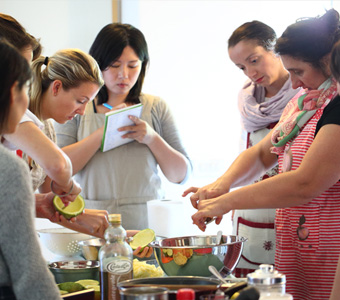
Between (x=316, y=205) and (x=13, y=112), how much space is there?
1018mm

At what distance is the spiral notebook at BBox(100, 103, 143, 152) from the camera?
2232 mm

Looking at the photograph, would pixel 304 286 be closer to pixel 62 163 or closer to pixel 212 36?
pixel 62 163

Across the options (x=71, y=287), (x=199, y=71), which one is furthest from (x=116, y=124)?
(x=199, y=71)

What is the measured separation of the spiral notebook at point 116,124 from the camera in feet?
7.32

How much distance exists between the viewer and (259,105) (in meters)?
2.41

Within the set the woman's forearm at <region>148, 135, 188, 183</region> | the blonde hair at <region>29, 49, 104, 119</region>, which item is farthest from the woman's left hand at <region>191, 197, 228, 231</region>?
the woman's forearm at <region>148, 135, 188, 183</region>

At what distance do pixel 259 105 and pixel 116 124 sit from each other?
0.65 meters

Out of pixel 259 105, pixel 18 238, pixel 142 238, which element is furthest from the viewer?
pixel 259 105

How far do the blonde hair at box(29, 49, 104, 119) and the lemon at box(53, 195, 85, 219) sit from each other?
419 mm

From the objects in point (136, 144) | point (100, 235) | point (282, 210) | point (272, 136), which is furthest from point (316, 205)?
point (136, 144)

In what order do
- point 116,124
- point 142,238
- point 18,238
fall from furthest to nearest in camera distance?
point 116,124, point 142,238, point 18,238

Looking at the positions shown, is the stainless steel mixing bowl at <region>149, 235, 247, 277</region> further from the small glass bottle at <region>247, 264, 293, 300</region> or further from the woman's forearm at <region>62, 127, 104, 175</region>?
the woman's forearm at <region>62, 127, 104, 175</region>

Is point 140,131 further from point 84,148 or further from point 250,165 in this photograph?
point 250,165

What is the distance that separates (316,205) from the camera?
166cm
